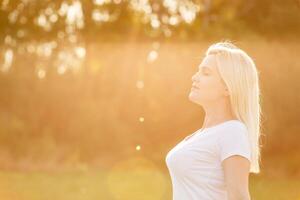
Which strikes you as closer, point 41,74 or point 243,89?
point 243,89

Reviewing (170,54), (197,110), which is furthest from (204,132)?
(170,54)

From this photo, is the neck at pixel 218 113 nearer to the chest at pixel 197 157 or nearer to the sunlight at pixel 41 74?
the chest at pixel 197 157

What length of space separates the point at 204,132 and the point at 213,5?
66.5ft

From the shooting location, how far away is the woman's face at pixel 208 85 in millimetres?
2805

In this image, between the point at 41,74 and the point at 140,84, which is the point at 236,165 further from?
the point at 41,74

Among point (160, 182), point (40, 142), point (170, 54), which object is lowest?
point (160, 182)

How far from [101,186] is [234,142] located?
47.7 ft

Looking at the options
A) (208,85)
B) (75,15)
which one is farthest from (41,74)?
(208,85)

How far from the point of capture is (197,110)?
2016 centimetres

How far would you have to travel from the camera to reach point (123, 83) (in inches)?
906

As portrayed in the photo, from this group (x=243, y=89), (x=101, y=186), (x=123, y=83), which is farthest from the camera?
(x=123, y=83)

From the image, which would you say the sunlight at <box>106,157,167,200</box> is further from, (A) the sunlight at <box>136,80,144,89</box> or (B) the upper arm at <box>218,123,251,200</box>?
(B) the upper arm at <box>218,123,251,200</box>

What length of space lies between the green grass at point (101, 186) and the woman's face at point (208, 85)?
11207 mm

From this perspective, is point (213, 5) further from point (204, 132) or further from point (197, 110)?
point (204, 132)
